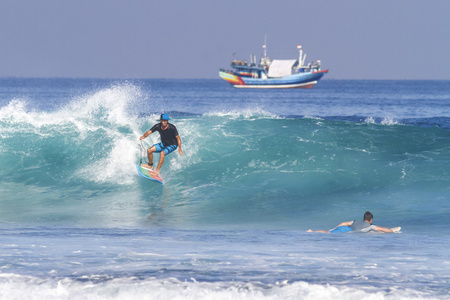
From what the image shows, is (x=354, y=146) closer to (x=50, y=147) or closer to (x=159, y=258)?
(x=50, y=147)

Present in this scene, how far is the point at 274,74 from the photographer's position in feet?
414

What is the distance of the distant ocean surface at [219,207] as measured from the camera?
22.9ft

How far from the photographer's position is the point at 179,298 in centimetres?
639

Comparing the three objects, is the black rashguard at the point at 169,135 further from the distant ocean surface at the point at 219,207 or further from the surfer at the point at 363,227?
the surfer at the point at 363,227

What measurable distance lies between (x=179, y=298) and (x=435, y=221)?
743 cm

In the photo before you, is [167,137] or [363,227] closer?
[363,227]

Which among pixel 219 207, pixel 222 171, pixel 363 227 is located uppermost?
pixel 363 227

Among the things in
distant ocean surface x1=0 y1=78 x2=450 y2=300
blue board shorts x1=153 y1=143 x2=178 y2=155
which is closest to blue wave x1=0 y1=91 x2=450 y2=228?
distant ocean surface x1=0 y1=78 x2=450 y2=300

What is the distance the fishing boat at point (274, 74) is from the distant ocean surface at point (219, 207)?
9915cm

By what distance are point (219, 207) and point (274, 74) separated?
113991mm

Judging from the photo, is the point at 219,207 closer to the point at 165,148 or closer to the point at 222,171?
the point at 165,148

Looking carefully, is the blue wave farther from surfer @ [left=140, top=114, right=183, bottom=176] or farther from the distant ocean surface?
surfer @ [left=140, top=114, right=183, bottom=176]

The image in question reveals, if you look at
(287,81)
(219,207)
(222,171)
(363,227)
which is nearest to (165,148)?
(219,207)

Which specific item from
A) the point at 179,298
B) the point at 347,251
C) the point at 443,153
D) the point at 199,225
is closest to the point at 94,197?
the point at 199,225
